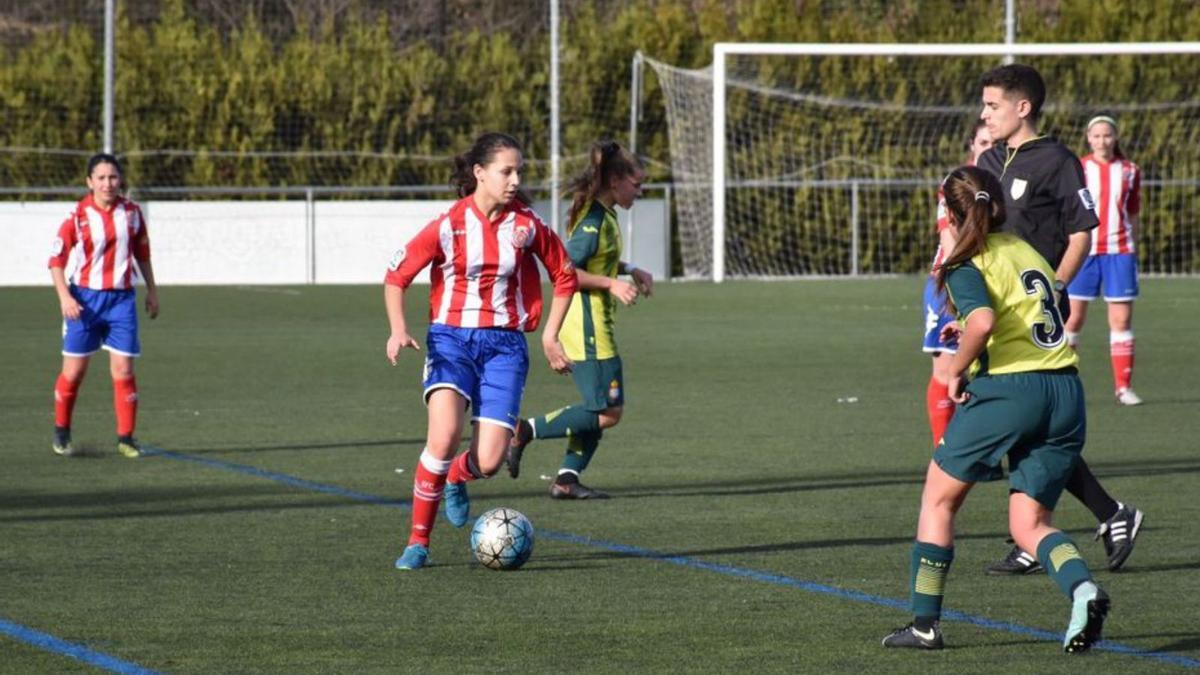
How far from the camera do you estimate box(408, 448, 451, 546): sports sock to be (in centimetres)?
750

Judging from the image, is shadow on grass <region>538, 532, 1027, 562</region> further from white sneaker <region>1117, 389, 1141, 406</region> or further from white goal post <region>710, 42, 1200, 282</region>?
white goal post <region>710, 42, 1200, 282</region>

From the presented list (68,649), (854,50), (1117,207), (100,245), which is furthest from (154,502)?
(854,50)

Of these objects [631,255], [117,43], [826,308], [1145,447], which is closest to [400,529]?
[1145,447]

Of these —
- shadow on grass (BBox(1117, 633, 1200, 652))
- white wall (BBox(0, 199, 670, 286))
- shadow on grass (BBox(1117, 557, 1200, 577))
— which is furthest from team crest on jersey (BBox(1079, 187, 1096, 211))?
white wall (BBox(0, 199, 670, 286))

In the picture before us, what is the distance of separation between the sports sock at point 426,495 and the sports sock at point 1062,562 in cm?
248

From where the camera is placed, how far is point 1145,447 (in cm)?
1120

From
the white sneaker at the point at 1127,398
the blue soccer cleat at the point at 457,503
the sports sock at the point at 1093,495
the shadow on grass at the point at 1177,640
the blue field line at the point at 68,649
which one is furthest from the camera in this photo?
the white sneaker at the point at 1127,398

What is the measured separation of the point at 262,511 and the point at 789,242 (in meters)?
21.5

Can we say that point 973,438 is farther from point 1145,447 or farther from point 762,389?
point 762,389

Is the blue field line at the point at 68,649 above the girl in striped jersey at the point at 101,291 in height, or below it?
below

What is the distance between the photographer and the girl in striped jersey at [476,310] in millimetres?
7512

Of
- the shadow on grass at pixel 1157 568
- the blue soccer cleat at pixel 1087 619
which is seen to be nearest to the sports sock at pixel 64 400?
the shadow on grass at pixel 1157 568

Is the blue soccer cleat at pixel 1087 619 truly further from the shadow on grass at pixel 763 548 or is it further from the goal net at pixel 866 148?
the goal net at pixel 866 148

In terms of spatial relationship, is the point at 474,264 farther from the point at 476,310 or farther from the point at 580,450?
the point at 580,450
